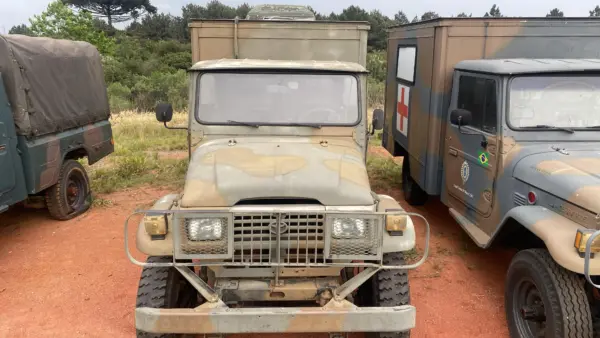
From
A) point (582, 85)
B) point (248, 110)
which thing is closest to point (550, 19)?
point (582, 85)

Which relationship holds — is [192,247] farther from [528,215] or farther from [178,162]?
[178,162]

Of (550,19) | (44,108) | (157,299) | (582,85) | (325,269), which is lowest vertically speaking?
(157,299)

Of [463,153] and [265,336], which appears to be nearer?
[265,336]

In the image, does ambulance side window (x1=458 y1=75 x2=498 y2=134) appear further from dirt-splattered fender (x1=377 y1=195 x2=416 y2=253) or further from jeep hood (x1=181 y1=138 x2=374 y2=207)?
dirt-splattered fender (x1=377 y1=195 x2=416 y2=253)

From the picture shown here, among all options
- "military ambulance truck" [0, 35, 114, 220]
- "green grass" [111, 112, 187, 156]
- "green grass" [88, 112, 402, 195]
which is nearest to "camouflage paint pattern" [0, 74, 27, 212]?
"military ambulance truck" [0, 35, 114, 220]

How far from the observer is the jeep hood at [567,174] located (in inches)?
135

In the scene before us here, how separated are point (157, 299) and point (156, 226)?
526mm

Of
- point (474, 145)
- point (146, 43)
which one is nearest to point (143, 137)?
point (474, 145)

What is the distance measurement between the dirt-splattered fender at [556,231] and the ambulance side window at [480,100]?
1.01 metres

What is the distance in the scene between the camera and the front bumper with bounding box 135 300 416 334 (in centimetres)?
296

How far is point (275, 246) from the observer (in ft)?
10.2

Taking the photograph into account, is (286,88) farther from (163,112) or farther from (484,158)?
(484,158)

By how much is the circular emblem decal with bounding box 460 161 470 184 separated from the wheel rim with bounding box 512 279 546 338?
154 cm

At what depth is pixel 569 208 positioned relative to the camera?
355 centimetres
